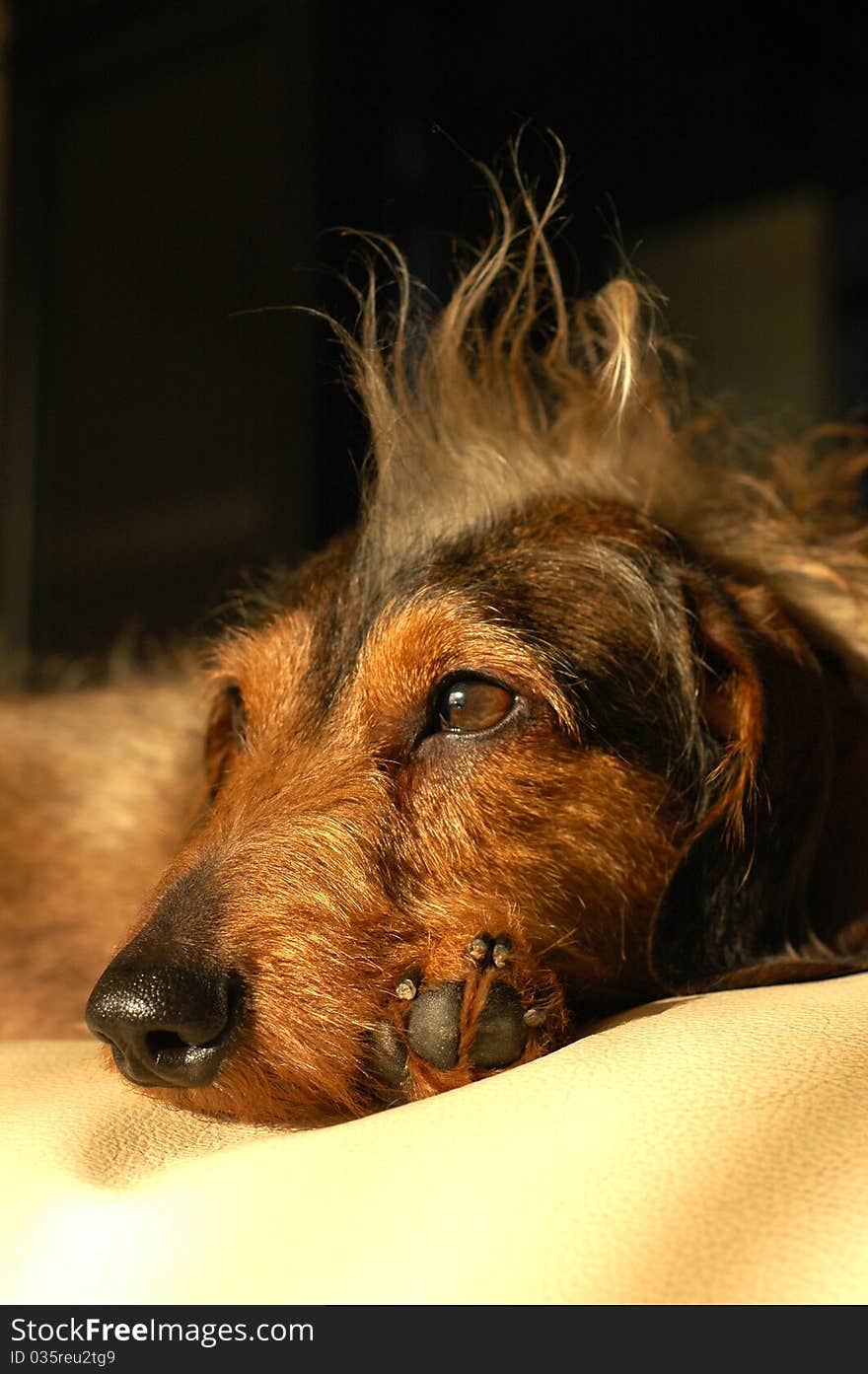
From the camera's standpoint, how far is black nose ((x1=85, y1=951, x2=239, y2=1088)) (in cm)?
118

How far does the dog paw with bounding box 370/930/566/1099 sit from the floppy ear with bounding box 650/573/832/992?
214 millimetres

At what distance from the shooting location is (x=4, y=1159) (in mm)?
1055

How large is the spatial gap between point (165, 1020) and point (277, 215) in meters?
4.18

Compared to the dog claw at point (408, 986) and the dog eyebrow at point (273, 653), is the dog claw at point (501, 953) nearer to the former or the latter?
the dog claw at point (408, 986)

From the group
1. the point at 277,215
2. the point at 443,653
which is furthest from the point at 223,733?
the point at 277,215

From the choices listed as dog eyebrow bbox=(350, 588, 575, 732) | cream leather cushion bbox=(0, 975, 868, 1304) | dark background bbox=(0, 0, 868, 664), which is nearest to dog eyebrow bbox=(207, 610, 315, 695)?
dog eyebrow bbox=(350, 588, 575, 732)

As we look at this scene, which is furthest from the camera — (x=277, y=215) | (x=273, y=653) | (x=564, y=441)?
(x=277, y=215)

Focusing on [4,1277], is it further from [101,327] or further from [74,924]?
[101,327]

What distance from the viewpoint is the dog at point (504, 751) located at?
1.26 m

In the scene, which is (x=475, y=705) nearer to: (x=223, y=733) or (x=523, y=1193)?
(x=223, y=733)

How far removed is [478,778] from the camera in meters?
1.51

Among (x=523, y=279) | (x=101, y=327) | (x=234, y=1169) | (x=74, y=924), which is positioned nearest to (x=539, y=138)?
(x=523, y=279)

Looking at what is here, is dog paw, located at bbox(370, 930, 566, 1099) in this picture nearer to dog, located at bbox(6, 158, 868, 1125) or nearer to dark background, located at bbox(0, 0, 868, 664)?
dog, located at bbox(6, 158, 868, 1125)

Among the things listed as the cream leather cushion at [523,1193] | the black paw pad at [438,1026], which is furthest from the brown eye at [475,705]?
the cream leather cushion at [523,1193]
